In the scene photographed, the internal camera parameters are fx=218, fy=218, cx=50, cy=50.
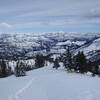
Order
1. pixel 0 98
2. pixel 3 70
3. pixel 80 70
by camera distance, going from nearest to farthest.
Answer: pixel 0 98 < pixel 80 70 < pixel 3 70

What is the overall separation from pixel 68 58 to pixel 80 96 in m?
53.8

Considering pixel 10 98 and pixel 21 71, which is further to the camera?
pixel 21 71

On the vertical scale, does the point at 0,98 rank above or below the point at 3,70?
above

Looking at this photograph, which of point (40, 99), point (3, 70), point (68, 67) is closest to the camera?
point (40, 99)

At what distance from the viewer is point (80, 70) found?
63875mm

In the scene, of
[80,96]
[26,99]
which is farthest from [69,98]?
[26,99]

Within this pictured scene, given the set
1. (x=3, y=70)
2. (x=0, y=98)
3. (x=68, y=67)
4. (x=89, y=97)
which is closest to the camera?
(x=89, y=97)

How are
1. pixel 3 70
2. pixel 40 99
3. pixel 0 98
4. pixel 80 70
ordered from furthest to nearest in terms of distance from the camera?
1. pixel 3 70
2. pixel 80 70
3. pixel 0 98
4. pixel 40 99

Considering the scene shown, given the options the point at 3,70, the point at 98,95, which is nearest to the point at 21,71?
the point at 3,70

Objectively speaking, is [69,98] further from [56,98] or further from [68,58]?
[68,58]

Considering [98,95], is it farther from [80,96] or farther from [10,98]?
[10,98]

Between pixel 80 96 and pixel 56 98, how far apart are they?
2.02 meters

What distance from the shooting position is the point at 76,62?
66.1m

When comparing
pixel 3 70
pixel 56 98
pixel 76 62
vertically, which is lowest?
pixel 3 70
